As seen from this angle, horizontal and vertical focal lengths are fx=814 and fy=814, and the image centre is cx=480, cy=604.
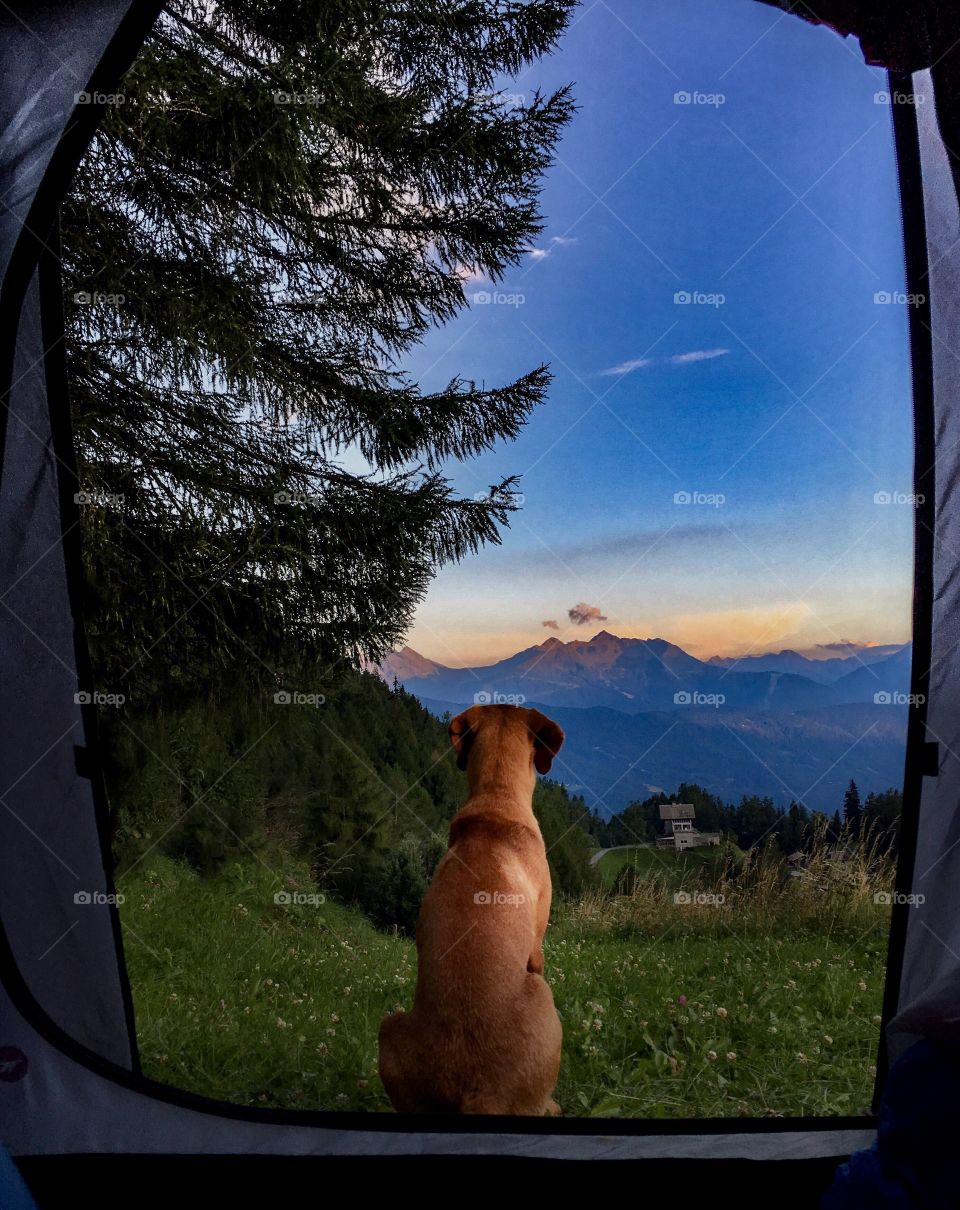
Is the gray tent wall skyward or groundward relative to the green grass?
skyward

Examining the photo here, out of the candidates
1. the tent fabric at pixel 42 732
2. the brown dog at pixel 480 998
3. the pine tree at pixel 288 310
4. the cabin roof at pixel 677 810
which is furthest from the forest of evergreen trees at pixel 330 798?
the brown dog at pixel 480 998

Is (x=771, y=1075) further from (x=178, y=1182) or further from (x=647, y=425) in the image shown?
(x=647, y=425)

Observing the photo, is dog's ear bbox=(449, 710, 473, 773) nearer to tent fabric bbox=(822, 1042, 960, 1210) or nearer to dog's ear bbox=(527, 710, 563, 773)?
dog's ear bbox=(527, 710, 563, 773)

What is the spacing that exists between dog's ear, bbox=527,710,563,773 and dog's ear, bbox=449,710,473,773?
0.66ft

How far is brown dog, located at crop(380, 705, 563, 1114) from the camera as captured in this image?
1875 millimetres

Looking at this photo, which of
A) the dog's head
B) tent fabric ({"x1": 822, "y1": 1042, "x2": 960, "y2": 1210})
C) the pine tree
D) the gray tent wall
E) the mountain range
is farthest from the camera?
the mountain range

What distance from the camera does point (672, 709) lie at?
6.19 meters

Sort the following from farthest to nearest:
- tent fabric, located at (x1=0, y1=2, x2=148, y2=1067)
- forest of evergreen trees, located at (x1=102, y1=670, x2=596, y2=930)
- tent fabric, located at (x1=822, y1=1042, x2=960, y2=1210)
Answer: forest of evergreen trees, located at (x1=102, y1=670, x2=596, y2=930), tent fabric, located at (x1=0, y1=2, x2=148, y2=1067), tent fabric, located at (x1=822, y1=1042, x2=960, y2=1210)

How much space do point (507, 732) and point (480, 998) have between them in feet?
2.84

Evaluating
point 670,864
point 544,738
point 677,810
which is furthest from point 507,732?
point 677,810

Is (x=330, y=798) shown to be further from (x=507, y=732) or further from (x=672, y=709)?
(x=507, y=732)

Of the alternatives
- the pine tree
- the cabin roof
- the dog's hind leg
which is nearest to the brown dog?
the dog's hind leg

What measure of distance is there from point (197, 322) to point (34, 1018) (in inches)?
125

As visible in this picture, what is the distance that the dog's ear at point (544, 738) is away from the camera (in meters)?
2.62
